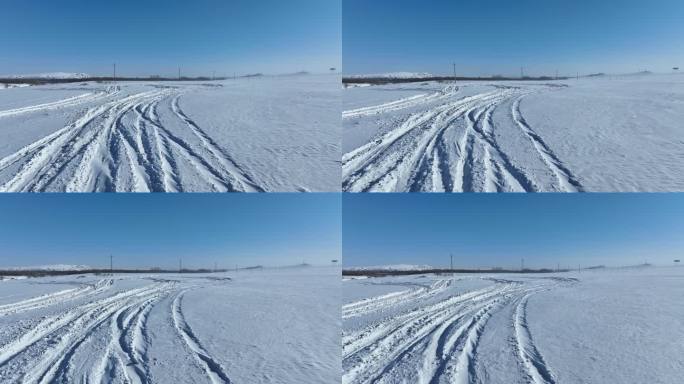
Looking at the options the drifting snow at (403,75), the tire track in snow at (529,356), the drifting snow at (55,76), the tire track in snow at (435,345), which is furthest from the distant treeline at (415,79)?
the drifting snow at (55,76)

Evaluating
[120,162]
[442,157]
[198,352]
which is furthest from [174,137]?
[442,157]

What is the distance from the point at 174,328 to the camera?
3.26m

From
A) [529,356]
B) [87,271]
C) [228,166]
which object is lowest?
[529,356]

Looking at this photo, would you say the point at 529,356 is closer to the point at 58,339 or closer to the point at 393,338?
the point at 393,338

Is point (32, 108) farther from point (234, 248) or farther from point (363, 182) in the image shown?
point (363, 182)

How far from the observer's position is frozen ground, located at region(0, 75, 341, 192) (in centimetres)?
314

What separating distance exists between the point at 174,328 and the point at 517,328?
2183 mm

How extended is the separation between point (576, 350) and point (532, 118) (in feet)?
5.95

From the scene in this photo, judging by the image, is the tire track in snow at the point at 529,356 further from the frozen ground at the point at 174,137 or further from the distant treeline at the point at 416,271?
the frozen ground at the point at 174,137

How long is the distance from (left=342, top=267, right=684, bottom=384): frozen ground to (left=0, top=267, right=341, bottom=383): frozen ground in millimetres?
265

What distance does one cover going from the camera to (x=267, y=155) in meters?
3.37

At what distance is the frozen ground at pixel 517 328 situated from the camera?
277cm

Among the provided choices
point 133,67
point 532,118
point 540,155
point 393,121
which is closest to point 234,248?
point 393,121

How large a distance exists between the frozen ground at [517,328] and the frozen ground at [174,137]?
3.11ft
